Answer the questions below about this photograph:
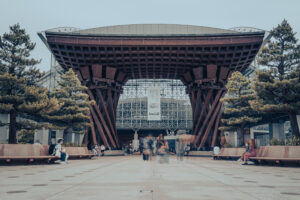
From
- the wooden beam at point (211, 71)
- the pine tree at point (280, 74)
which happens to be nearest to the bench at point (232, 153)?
the pine tree at point (280, 74)

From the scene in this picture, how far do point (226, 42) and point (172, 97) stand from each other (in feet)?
75.6

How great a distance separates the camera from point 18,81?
58.7 feet

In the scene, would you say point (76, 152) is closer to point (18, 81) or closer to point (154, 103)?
point (18, 81)

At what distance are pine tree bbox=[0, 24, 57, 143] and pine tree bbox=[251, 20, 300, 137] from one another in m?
14.3

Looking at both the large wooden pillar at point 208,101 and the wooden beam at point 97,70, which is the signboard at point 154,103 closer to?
the large wooden pillar at point 208,101

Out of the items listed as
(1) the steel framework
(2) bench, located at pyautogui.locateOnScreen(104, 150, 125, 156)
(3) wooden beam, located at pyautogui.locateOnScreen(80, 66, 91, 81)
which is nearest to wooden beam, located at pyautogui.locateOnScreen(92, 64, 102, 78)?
(3) wooden beam, located at pyautogui.locateOnScreen(80, 66, 91, 81)

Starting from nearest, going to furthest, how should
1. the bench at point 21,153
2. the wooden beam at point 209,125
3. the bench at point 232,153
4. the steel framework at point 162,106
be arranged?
1. the bench at point 21,153
2. the bench at point 232,153
3. the wooden beam at point 209,125
4. the steel framework at point 162,106

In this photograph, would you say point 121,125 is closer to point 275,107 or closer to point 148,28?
point 148,28

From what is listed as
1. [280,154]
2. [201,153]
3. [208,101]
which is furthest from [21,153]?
[208,101]

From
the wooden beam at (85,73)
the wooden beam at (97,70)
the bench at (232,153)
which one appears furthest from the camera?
the wooden beam at (85,73)

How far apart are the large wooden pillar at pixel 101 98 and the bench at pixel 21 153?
65.8 ft

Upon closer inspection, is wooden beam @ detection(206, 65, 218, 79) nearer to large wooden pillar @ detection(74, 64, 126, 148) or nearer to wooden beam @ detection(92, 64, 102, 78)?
large wooden pillar @ detection(74, 64, 126, 148)

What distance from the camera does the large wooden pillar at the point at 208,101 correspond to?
37.5m

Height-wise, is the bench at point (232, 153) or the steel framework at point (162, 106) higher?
the steel framework at point (162, 106)
